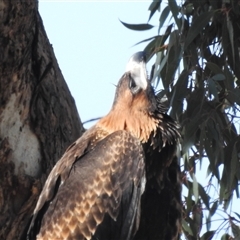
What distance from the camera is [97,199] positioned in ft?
13.2

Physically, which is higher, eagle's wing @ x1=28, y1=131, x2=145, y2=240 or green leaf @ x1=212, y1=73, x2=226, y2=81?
green leaf @ x1=212, y1=73, x2=226, y2=81

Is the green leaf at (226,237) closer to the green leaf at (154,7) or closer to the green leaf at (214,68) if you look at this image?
the green leaf at (214,68)

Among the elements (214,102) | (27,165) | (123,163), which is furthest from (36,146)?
(214,102)

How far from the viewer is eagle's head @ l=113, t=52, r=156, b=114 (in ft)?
13.9

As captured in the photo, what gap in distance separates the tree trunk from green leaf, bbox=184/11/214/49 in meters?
0.99

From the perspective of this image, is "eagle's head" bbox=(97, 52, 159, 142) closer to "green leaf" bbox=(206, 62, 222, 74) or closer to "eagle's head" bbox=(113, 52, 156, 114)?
"eagle's head" bbox=(113, 52, 156, 114)

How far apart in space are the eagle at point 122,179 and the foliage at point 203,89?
0.70 m

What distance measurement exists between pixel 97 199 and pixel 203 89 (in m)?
1.26

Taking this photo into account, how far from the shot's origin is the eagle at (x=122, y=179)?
Answer: 3.99 metres

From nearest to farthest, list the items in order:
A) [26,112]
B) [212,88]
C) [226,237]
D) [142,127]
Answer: [26,112] → [142,127] → [212,88] → [226,237]

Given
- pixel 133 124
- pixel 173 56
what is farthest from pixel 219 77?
pixel 133 124

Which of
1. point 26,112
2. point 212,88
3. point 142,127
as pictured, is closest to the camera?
point 26,112

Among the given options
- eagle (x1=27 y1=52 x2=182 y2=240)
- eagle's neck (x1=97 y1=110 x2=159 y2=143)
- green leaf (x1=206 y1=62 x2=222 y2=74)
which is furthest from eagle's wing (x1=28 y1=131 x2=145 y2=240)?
green leaf (x1=206 y1=62 x2=222 y2=74)

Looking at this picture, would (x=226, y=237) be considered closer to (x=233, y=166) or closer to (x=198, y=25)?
(x=233, y=166)
